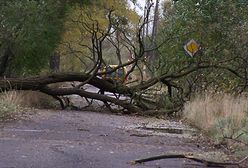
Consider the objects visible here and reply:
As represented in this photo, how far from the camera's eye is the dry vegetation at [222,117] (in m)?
10.4

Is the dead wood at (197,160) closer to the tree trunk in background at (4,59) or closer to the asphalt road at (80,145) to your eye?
the asphalt road at (80,145)

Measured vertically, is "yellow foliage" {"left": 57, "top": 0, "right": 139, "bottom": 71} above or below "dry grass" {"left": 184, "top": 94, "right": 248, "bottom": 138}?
above

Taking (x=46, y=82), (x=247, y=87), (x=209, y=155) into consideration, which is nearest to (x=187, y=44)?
(x=247, y=87)

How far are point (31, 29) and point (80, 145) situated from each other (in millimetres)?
11256

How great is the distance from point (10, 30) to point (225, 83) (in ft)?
27.8

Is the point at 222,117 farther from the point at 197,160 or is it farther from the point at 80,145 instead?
the point at 197,160

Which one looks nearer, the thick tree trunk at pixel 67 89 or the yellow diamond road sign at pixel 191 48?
the thick tree trunk at pixel 67 89

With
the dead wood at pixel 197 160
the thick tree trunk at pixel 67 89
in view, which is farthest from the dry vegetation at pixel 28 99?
the dead wood at pixel 197 160

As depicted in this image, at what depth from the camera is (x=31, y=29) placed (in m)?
20.0

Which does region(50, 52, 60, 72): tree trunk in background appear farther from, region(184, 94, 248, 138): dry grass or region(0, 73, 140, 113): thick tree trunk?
region(184, 94, 248, 138): dry grass

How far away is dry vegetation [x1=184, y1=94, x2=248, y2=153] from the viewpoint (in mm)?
10422

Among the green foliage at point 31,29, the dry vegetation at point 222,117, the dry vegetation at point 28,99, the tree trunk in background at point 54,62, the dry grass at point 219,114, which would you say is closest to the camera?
the dry vegetation at point 222,117

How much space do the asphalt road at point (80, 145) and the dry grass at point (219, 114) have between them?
2.48 feet

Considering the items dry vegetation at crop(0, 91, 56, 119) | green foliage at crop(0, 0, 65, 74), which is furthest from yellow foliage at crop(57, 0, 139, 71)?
dry vegetation at crop(0, 91, 56, 119)
